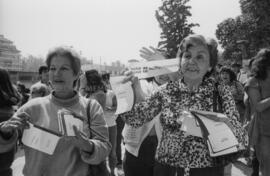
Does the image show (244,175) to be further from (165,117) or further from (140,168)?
(165,117)

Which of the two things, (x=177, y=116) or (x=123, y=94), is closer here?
(x=177, y=116)

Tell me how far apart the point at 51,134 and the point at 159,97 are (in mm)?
818

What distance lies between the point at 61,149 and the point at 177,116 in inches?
31.2

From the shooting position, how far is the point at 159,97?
2129 mm

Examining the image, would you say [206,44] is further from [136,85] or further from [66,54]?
[66,54]

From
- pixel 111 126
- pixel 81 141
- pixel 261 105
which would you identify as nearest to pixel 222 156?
pixel 81 141

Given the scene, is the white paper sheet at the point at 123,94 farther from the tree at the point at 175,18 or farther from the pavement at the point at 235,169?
the tree at the point at 175,18

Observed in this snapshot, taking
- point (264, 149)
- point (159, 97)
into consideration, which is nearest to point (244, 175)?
point (264, 149)

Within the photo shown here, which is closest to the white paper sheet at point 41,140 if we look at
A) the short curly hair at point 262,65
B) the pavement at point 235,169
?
the short curly hair at point 262,65

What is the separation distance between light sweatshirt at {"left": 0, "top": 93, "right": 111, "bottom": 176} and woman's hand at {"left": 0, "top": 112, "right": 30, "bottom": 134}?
0.10 meters

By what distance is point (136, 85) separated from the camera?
2.30 meters

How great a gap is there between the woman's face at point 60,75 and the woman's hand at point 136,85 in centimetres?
48

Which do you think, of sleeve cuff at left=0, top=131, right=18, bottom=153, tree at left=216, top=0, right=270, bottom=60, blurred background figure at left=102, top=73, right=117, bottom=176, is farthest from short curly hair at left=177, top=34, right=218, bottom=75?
tree at left=216, top=0, right=270, bottom=60

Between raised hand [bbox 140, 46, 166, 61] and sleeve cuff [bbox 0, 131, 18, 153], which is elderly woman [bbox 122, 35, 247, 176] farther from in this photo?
sleeve cuff [bbox 0, 131, 18, 153]
